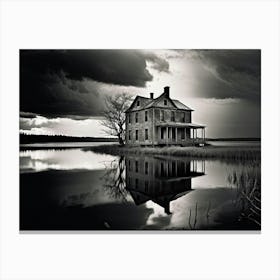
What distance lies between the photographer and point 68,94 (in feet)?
10.8

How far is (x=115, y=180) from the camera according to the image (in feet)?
10.6

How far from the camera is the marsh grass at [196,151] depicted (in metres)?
3.25

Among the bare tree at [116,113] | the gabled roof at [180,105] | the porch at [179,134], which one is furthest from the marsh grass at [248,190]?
the bare tree at [116,113]

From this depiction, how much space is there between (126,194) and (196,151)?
101 centimetres

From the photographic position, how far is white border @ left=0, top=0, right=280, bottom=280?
3127 millimetres

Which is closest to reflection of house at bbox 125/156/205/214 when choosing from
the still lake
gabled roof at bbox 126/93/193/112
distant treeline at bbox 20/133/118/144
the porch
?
the still lake

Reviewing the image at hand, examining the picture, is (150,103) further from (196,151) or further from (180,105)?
(196,151)

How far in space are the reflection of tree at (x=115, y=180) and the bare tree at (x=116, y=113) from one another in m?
0.32

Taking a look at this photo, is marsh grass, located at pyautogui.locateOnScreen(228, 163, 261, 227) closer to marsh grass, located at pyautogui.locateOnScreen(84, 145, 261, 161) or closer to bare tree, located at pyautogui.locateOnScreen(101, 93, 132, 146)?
marsh grass, located at pyautogui.locateOnScreen(84, 145, 261, 161)

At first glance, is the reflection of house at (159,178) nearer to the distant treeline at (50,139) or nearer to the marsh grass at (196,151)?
the marsh grass at (196,151)
